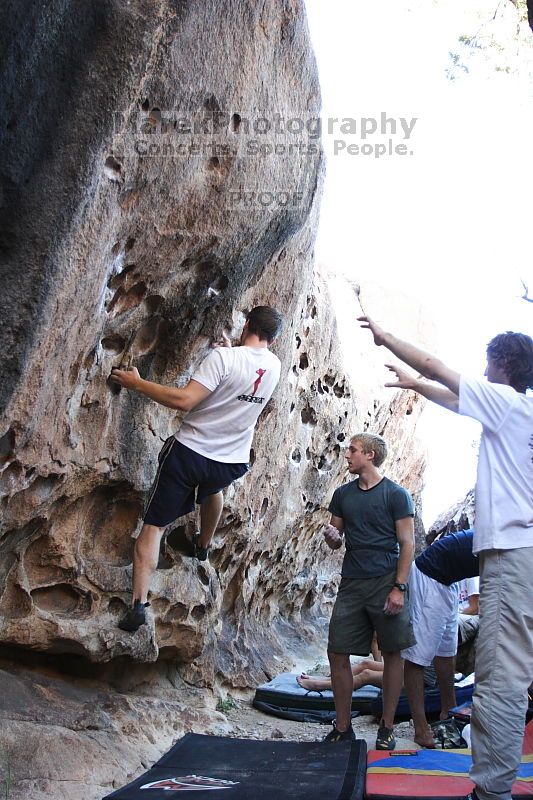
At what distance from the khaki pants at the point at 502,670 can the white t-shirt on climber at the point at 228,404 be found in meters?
2.14

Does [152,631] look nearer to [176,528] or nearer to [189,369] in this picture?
[176,528]

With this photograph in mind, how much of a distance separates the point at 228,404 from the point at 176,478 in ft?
1.84

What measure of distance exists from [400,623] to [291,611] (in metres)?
5.39

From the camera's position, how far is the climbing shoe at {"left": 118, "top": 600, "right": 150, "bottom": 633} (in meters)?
5.18

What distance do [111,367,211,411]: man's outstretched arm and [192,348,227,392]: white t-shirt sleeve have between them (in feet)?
0.10

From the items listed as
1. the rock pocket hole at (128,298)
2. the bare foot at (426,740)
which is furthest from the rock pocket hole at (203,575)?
the rock pocket hole at (128,298)

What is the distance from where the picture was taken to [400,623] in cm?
517

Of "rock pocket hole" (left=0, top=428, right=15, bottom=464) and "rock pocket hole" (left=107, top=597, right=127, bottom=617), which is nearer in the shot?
"rock pocket hole" (left=0, top=428, right=15, bottom=464)

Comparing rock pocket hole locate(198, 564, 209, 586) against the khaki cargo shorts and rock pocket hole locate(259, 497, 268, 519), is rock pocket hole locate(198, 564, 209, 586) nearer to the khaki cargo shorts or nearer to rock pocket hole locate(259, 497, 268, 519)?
the khaki cargo shorts

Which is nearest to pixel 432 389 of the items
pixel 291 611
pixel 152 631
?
pixel 152 631

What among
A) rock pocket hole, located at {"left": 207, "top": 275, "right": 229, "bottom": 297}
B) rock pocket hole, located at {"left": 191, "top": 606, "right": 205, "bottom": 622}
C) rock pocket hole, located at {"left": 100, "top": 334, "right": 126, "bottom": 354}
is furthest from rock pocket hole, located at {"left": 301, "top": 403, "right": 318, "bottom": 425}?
rock pocket hole, located at {"left": 100, "top": 334, "right": 126, "bottom": 354}

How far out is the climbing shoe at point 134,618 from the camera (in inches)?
204

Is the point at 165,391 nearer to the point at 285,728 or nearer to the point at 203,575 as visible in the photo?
the point at 203,575

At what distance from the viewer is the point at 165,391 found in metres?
4.92
